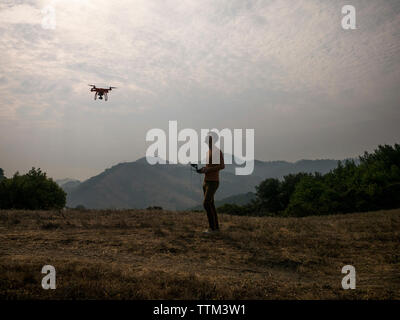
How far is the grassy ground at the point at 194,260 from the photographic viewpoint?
16.5ft

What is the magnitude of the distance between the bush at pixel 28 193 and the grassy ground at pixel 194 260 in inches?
1226

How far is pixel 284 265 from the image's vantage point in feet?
24.8

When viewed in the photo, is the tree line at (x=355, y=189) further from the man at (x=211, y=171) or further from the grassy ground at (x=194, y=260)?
the man at (x=211, y=171)

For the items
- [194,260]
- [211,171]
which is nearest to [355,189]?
[211,171]

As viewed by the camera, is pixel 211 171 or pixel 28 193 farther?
pixel 28 193

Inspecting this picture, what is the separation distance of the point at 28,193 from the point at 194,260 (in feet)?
135

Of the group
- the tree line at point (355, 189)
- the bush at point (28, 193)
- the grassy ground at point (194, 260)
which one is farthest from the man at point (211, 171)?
the tree line at point (355, 189)

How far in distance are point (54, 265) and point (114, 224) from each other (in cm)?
651

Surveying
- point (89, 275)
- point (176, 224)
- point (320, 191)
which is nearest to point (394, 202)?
point (320, 191)

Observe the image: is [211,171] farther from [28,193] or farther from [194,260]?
[28,193]

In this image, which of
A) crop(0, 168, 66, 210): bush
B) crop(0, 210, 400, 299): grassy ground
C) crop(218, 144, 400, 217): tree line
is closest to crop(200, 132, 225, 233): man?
crop(0, 210, 400, 299): grassy ground

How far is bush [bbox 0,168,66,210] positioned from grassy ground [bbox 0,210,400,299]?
31.1 metres

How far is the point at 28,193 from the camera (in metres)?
40.5
